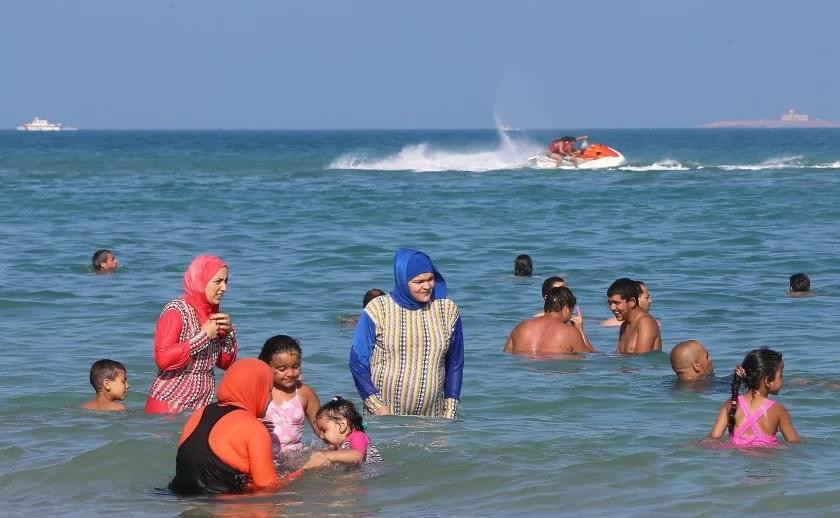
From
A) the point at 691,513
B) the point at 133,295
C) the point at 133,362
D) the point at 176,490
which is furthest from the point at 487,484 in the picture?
the point at 133,295

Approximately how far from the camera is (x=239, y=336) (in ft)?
41.9

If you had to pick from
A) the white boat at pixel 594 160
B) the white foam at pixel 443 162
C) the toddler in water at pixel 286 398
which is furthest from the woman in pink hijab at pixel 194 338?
the white foam at pixel 443 162

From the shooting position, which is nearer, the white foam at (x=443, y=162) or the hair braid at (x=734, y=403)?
the hair braid at (x=734, y=403)

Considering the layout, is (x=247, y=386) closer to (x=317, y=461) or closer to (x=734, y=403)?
(x=317, y=461)

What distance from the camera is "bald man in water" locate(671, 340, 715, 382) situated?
10047mm

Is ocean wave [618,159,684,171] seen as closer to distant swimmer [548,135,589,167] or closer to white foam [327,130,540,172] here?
distant swimmer [548,135,589,167]

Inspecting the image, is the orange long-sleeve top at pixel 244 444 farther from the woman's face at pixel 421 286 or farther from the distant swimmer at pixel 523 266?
the distant swimmer at pixel 523 266

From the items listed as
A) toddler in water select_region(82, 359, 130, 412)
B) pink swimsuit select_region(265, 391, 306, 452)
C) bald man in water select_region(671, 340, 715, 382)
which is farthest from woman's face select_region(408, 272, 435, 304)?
bald man in water select_region(671, 340, 715, 382)

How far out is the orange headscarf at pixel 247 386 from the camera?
598 centimetres

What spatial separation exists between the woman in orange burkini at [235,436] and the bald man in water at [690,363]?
469 cm

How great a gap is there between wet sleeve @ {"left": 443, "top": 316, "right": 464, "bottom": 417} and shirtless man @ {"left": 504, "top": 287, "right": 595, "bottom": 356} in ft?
12.3

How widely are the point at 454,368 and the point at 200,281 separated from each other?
1560mm

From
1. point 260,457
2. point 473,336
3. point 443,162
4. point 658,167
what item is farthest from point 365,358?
point 443,162

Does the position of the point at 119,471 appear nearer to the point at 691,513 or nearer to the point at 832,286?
the point at 691,513
